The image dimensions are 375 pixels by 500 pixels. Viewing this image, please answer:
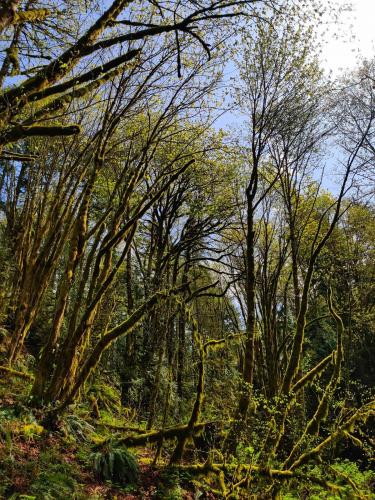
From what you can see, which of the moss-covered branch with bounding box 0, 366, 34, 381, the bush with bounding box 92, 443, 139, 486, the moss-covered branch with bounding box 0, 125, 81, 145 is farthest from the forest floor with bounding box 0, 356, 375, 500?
the moss-covered branch with bounding box 0, 125, 81, 145

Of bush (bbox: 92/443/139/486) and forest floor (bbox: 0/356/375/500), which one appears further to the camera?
bush (bbox: 92/443/139/486)

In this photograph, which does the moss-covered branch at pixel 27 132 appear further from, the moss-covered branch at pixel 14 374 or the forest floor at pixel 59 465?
the moss-covered branch at pixel 14 374

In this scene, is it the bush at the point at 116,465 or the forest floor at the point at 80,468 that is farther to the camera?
the bush at the point at 116,465

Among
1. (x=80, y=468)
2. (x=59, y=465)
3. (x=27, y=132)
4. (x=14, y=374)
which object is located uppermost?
(x=27, y=132)

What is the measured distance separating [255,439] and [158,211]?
9879 mm

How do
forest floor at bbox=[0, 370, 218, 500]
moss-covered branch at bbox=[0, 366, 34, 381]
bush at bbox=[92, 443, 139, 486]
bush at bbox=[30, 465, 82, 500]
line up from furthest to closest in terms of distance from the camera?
1. moss-covered branch at bbox=[0, 366, 34, 381]
2. bush at bbox=[92, 443, 139, 486]
3. forest floor at bbox=[0, 370, 218, 500]
4. bush at bbox=[30, 465, 82, 500]

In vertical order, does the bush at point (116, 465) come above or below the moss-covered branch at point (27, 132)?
below

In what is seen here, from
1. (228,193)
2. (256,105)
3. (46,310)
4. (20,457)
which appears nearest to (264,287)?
(228,193)

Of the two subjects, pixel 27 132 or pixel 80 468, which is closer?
pixel 27 132

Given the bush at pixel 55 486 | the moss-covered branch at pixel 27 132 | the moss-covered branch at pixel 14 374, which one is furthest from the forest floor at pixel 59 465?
the moss-covered branch at pixel 27 132

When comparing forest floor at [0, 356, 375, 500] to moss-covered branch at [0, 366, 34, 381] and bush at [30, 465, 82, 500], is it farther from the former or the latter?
moss-covered branch at [0, 366, 34, 381]

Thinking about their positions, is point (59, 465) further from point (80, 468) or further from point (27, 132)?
point (27, 132)

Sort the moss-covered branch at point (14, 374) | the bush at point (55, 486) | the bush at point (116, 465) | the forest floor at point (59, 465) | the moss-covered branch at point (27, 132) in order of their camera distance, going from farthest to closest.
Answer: the moss-covered branch at point (14, 374), the bush at point (116, 465), the forest floor at point (59, 465), the bush at point (55, 486), the moss-covered branch at point (27, 132)

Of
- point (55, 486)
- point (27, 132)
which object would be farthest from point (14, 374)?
A: point (27, 132)
